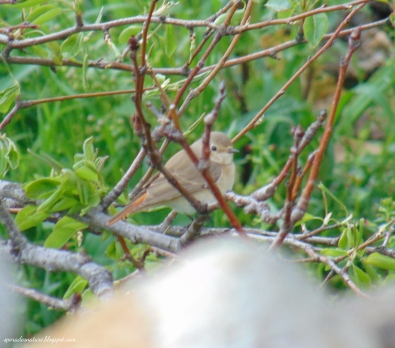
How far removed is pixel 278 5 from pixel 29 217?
4.18ft

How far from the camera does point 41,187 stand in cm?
220

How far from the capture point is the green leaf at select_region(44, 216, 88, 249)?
222cm

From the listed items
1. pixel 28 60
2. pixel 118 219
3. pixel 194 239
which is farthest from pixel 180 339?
pixel 28 60

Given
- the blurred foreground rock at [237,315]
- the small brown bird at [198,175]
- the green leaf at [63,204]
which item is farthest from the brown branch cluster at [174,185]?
the small brown bird at [198,175]

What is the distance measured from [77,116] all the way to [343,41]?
3094 mm

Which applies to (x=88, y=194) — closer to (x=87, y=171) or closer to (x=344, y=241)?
(x=87, y=171)

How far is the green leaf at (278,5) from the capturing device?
2551 millimetres

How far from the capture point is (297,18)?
7.93 feet

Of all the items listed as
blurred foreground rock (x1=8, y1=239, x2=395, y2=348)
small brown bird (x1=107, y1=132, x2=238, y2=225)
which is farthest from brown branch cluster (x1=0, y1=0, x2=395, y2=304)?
small brown bird (x1=107, y1=132, x2=238, y2=225)

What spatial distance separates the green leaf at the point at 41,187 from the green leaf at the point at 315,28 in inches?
42.2

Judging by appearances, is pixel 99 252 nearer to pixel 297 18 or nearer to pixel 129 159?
pixel 129 159

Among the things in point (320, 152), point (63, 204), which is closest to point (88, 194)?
point (63, 204)

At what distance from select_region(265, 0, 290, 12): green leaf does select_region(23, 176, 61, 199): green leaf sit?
3.52 feet

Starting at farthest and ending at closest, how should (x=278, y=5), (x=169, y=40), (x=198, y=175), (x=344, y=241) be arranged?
(x=198, y=175) < (x=169, y=40) < (x=278, y=5) < (x=344, y=241)
